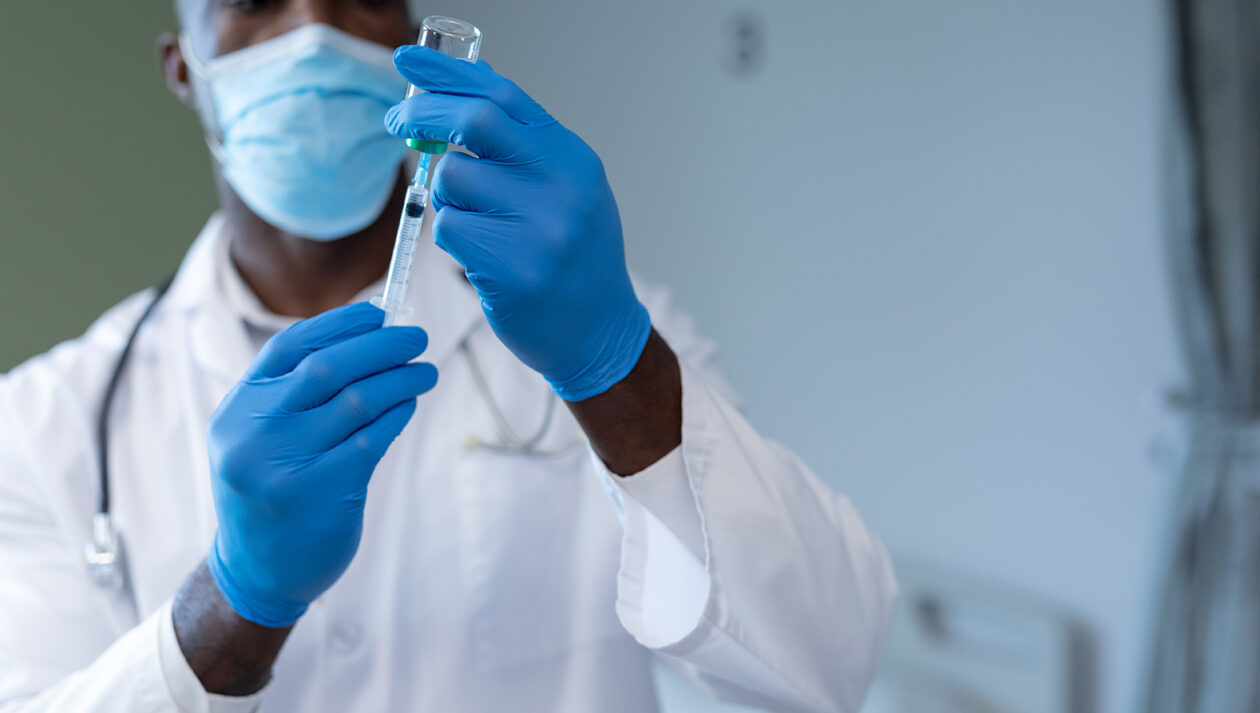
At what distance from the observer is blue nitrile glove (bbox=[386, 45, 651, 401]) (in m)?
0.67

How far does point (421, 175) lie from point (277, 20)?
419mm

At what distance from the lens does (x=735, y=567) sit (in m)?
0.79

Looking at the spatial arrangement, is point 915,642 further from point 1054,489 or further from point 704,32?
point 704,32

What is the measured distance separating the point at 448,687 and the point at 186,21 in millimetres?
793

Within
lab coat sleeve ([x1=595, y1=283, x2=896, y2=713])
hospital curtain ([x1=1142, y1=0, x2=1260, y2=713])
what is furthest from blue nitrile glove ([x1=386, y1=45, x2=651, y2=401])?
hospital curtain ([x1=1142, y1=0, x2=1260, y2=713])

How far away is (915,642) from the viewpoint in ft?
6.64

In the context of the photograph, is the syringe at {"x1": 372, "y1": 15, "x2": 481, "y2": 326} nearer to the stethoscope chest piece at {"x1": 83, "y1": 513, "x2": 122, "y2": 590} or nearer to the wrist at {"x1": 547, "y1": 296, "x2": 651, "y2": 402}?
the wrist at {"x1": 547, "y1": 296, "x2": 651, "y2": 402}

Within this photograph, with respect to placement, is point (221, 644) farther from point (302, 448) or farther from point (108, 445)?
point (108, 445)

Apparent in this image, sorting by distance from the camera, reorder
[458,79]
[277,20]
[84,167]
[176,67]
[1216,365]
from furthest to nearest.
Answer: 1. [84,167]
2. [1216,365]
3. [176,67]
4. [277,20]
5. [458,79]

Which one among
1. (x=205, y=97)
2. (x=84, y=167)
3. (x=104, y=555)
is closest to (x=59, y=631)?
(x=104, y=555)

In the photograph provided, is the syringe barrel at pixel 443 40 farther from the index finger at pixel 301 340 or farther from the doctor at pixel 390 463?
the index finger at pixel 301 340

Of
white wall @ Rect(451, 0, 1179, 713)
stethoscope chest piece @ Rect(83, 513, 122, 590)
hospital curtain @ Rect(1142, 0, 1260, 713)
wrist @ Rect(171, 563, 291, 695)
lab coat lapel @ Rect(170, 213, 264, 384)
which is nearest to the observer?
wrist @ Rect(171, 563, 291, 695)

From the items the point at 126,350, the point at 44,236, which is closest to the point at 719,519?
the point at 126,350

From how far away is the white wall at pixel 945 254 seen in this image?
5.95 feet
